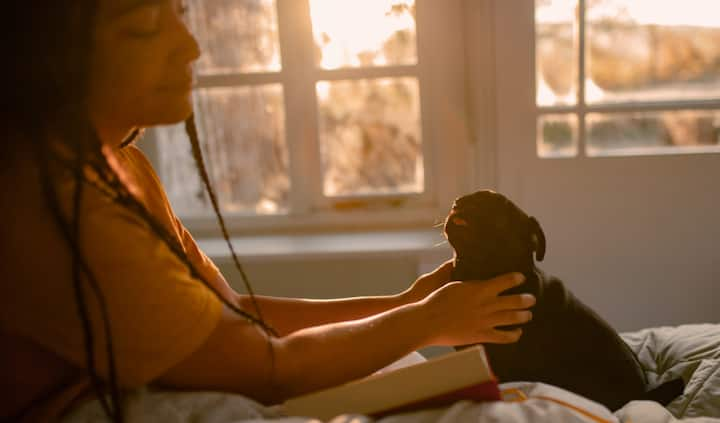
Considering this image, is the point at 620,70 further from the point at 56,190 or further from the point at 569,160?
the point at 56,190

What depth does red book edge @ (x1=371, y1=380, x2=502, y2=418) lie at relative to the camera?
0.78 m

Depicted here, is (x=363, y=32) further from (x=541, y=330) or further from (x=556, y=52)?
(x=541, y=330)

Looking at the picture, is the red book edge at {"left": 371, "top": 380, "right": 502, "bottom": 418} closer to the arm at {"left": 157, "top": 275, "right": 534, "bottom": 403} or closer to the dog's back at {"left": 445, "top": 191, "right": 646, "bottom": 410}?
the arm at {"left": 157, "top": 275, "right": 534, "bottom": 403}

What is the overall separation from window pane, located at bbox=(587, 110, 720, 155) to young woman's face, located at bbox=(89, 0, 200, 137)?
132cm

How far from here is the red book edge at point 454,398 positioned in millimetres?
779

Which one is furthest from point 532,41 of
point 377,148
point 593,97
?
point 377,148

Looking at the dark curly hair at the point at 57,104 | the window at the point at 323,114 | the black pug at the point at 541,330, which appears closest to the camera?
the dark curly hair at the point at 57,104

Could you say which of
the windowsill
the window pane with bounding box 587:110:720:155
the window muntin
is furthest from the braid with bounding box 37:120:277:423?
the window pane with bounding box 587:110:720:155

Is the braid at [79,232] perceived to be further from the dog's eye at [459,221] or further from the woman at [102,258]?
the dog's eye at [459,221]

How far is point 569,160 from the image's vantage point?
6.10ft

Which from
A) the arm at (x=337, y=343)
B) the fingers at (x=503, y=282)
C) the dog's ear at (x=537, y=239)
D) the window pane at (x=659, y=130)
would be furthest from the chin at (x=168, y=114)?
the window pane at (x=659, y=130)

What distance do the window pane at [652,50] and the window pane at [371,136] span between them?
1.65 feet

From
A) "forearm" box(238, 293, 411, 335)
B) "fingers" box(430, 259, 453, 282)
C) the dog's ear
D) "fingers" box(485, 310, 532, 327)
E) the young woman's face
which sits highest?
the young woman's face

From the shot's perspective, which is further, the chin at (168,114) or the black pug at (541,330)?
the black pug at (541,330)
